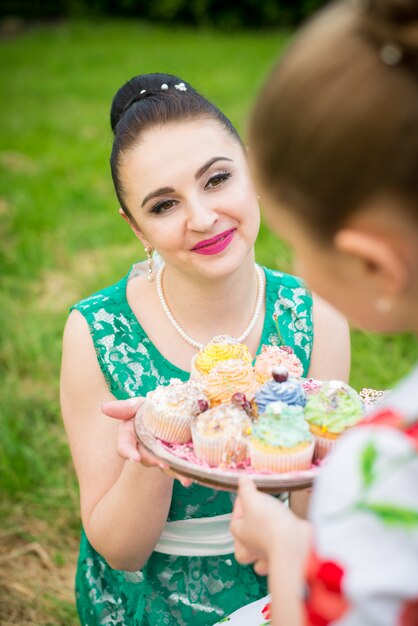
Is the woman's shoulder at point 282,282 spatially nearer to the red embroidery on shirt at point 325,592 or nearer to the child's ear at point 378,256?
the child's ear at point 378,256

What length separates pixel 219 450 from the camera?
1614 millimetres

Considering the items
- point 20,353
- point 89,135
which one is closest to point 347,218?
point 20,353

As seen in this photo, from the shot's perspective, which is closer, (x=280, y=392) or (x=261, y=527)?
(x=261, y=527)

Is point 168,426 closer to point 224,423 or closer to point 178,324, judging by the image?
point 224,423

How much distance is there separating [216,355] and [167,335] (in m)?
0.38

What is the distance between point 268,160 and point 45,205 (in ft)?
18.5

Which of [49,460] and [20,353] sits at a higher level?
[20,353]

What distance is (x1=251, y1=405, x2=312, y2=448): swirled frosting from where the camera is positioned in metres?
1.58

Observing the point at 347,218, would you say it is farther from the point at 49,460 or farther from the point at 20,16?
the point at 20,16

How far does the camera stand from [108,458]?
6.87ft

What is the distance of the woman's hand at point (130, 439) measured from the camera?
1585 mm

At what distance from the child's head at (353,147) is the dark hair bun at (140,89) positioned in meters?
1.15

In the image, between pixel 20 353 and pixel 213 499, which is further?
→ pixel 20 353

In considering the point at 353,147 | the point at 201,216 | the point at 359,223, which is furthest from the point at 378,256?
the point at 201,216
